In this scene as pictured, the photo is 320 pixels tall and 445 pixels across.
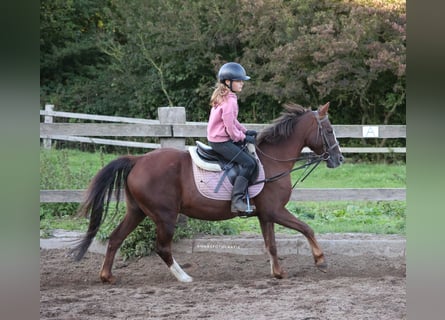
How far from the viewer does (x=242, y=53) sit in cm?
1733

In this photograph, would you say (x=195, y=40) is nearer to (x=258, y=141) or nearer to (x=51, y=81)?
(x=51, y=81)

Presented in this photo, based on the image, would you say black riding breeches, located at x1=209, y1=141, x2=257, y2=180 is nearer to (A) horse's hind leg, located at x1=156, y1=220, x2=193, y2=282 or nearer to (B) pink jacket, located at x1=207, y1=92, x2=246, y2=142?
(B) pink jacket, located at x1=207, y1=92, x2=246, y2=142

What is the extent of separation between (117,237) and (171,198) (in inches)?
27.5

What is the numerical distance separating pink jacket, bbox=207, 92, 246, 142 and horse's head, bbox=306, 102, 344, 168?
860 mm

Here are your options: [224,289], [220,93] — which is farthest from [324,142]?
[224,289]

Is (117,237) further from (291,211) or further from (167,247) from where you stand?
(291,211)

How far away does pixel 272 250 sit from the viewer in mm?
5855

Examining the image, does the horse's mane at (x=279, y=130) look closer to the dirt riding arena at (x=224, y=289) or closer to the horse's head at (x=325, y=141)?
the horse's head at (x=325, y=141)

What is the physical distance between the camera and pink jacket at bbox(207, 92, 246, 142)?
562cm

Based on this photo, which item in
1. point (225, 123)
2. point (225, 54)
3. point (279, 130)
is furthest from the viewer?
point (225, 54)

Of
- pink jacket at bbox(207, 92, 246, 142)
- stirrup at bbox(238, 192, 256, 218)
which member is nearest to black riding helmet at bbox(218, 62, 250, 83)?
pink jacket at bbox(207, 92, 246, 142)

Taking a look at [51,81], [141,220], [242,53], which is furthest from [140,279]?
[51,81]
